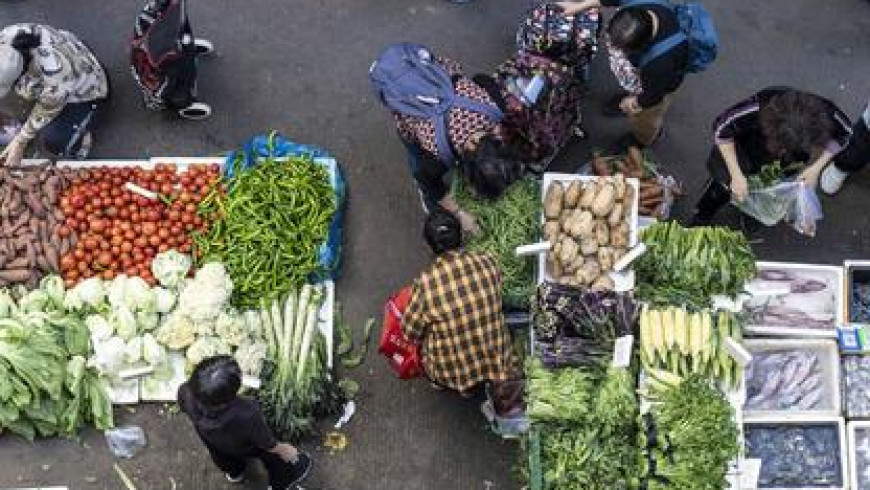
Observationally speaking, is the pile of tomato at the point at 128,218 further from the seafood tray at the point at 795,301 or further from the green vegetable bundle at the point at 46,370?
the seafood tray at the point at 795,301

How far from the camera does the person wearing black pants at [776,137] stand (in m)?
5.45

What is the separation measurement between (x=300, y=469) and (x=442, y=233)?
1655 mm

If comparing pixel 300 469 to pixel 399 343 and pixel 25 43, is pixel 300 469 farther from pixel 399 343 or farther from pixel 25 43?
pixel 25 43

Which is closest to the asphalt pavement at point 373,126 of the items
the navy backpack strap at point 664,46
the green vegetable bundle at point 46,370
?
the green vegetable bundle at point 46,370

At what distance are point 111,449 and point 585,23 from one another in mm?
3708

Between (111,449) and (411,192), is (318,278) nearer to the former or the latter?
(411,192)

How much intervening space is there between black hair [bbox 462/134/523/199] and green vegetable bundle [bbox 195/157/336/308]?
1221 mm

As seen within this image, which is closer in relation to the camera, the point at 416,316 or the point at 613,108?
the point at 416,316

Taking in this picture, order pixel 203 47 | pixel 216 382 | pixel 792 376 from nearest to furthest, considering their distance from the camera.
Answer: pixel 216 382
pixel 792 376
pixel 203 47

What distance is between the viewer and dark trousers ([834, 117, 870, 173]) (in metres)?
6.65

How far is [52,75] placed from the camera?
6285 millimetres

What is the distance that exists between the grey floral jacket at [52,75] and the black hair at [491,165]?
8.25ft

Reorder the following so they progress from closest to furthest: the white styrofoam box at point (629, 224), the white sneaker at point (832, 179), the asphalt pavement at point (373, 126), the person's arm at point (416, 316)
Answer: the person's arm at point (416, 316), the white styrofoam box at point (629, 224), the asphalt pavement at point (373, 126), the white sneaker at point (832, 179)

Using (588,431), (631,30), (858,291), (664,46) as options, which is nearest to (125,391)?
(588,431)
